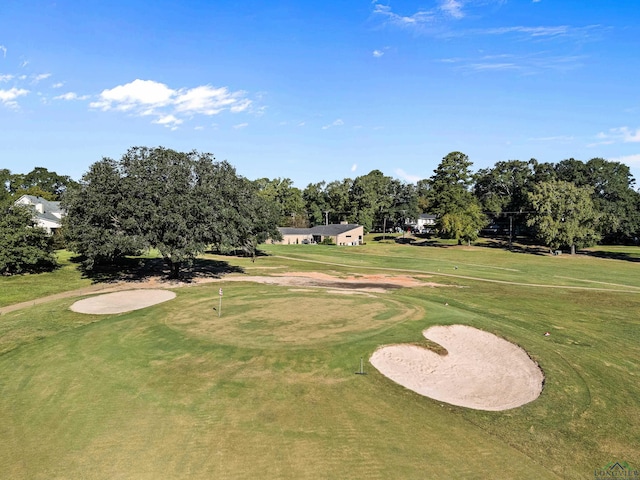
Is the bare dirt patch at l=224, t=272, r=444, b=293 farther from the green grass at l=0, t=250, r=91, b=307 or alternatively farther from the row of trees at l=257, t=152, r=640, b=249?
the row of trees at l=257, t=152, r=640, b=249

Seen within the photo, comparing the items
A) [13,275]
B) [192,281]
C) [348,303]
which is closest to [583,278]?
[348,303]

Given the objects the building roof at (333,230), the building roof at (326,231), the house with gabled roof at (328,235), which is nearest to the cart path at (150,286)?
the house with gabled roof at (328,235)

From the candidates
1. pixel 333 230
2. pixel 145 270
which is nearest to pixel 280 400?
pixel 145 270

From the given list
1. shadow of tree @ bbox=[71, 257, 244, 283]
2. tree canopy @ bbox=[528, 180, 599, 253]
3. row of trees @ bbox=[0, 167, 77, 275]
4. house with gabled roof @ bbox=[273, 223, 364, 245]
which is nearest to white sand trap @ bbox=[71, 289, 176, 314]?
shadow of tree @ bbox=[71, 257, 244, 283]

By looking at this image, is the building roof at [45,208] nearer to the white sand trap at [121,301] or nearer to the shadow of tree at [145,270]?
the shadow of tree at [145,270]

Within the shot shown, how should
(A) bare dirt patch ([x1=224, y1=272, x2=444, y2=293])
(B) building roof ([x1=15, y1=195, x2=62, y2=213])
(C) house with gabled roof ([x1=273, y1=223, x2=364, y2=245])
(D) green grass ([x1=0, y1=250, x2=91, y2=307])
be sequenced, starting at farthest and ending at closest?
1. (C) house with gabled roof ([x1=273, y1=223, x2=364, y2=245])
2. (B) building roof ([x1=15, y1=195, x2=62, y2=213])
3. (A) bare dirt patch ([x1=224, y1=272, x2=444, y2=293])
4. (D) green grass ([x1=0, y1=250, x2=91, y2=307])

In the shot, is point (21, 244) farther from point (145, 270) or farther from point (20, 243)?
point (145, 270)

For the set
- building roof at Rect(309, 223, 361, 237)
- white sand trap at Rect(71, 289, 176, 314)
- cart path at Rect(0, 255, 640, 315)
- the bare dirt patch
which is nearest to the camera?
white sand trap at Rect(71, 289, 176, 314)
